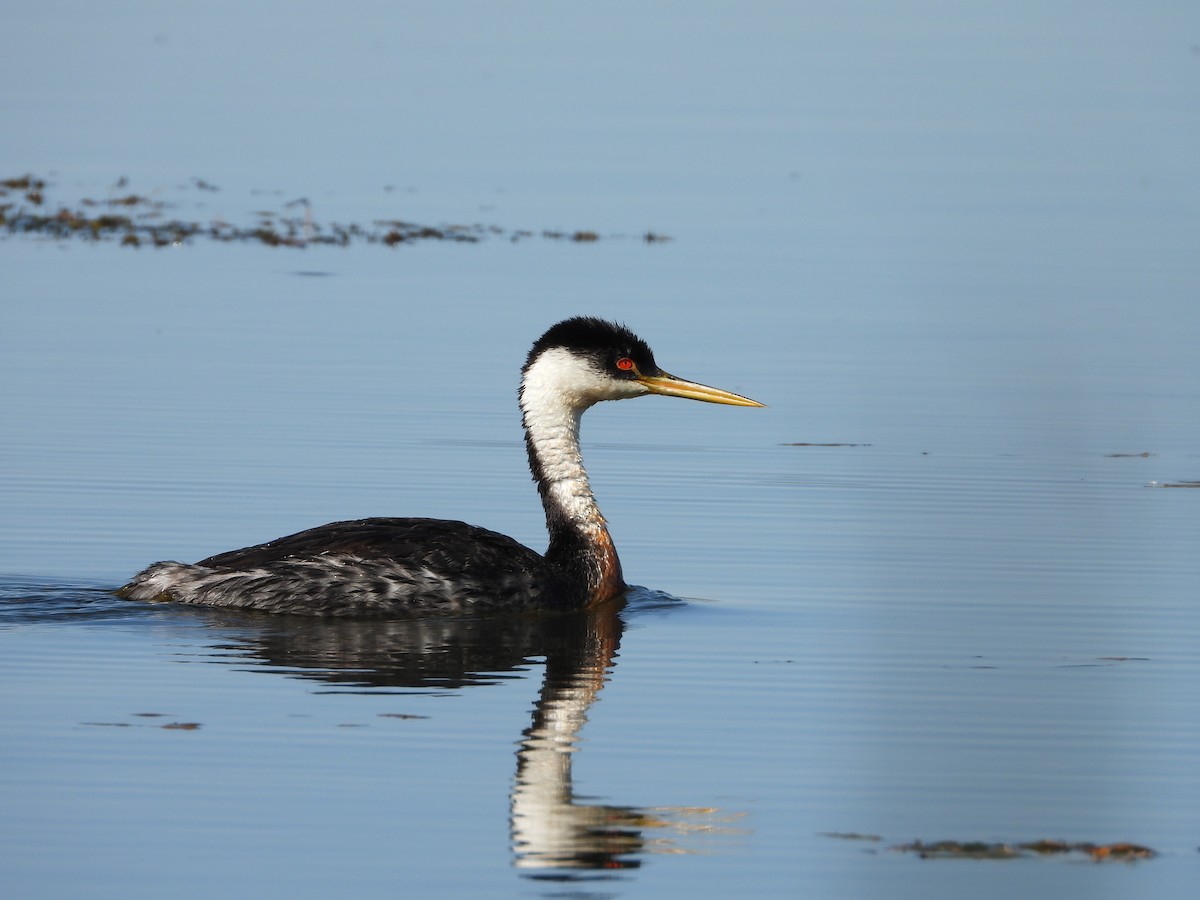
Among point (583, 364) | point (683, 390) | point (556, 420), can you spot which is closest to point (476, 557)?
point (556, 420)

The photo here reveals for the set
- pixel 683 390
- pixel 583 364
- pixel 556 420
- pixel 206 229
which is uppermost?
pixel 206 229

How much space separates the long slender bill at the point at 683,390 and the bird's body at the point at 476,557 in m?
0.14

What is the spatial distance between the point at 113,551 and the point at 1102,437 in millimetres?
8207

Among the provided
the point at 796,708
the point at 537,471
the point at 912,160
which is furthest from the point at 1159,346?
the point at 912,160

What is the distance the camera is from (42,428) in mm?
17031

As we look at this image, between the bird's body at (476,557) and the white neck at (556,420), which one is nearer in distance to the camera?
the bird's body at (476,557)

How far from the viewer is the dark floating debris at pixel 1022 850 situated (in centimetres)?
785

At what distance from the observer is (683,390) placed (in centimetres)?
1416

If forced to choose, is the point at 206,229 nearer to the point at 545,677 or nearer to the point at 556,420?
the point at 556,420

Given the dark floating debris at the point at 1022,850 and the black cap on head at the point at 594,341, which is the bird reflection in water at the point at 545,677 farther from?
the black cap on head at the point at 594,341

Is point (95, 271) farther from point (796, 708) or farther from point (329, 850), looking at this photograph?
point (329, 850)

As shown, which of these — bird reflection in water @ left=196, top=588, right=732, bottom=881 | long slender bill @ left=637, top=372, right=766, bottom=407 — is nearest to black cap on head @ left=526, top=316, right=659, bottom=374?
long slender bill @ left=637, top=372, right=766, bottom=407

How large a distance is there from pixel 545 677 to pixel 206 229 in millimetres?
18613

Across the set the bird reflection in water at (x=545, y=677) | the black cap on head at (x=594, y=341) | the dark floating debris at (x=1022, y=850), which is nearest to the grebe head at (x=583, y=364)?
the black cap on head at (x=594, y=341)
